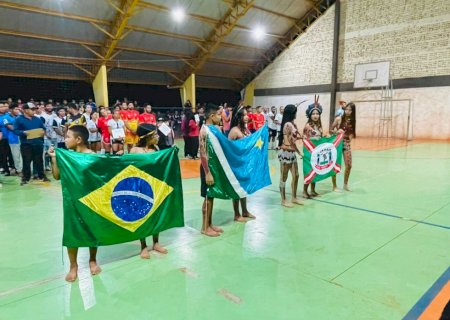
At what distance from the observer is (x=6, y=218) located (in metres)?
4.52

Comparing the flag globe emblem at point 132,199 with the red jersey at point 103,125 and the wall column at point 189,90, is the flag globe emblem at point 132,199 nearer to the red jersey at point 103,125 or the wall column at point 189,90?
the red jersey at point 103,125

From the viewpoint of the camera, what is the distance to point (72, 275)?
2844mm

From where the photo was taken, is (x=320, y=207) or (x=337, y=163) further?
(x=337, y=163)

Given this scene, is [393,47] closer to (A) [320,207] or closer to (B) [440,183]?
(B) [440,183]

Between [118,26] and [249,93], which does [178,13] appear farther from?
[249,93]

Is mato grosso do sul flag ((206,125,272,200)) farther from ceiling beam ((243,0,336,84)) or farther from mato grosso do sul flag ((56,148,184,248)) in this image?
ceiling beam ((243,0,336,84))

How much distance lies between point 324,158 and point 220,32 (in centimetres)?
1327

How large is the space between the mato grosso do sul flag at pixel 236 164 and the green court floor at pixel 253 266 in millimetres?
506

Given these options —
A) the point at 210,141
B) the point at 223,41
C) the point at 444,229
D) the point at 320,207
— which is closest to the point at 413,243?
the point at 444,229

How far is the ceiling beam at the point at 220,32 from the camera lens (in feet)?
51.0

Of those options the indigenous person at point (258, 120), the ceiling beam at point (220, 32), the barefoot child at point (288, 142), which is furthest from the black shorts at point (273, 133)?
the barefoot child at point (288, 142)

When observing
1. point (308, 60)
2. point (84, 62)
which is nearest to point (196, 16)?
point (84, 62)

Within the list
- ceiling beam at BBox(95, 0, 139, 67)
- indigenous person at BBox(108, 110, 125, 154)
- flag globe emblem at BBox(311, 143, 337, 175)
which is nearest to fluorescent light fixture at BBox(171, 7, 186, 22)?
ceiling beam at BBox(95, 0, 139, 67)

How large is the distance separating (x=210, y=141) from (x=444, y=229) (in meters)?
3.13
